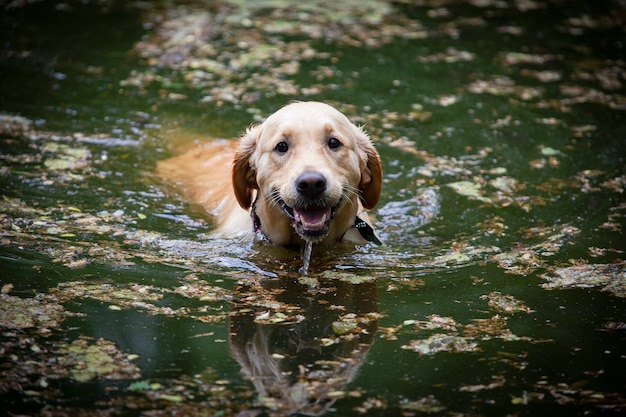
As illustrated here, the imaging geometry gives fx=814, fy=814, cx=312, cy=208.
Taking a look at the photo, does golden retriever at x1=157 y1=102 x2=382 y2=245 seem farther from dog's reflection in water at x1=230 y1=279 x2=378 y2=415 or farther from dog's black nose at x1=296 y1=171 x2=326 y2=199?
dog's reflection in water at x1=230 y1=279 x2=378 y2=415

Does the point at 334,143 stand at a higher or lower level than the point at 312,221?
higher

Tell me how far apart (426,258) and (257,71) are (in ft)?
16.1

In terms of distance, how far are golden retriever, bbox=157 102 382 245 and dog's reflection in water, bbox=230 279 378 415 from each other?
55cm

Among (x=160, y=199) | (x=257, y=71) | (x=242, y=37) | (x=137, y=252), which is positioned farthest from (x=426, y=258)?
(x=242, y=37)

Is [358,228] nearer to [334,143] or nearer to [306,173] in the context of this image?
[334,143]

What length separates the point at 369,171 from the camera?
6.49 meters

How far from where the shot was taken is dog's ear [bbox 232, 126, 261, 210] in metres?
6.45

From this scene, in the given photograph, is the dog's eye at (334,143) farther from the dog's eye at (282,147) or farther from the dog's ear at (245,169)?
the dog's ear at (245,169)

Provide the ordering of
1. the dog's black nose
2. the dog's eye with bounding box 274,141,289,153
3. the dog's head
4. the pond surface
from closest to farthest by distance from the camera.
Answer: the pond surface < the dog's black nose < the dog's head < the dog's eye with bounding box 274,141,289,153

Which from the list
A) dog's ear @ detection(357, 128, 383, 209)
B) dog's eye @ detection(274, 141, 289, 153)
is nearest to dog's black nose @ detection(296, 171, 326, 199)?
dog's eye @ detection(274, 141, 289, 153)

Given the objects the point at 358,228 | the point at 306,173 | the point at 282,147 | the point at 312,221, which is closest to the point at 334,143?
the point at 282,147

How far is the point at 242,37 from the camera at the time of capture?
37.8 ft

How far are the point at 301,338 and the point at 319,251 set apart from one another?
163 centimetres

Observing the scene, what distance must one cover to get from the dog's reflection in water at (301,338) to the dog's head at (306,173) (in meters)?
0.55
